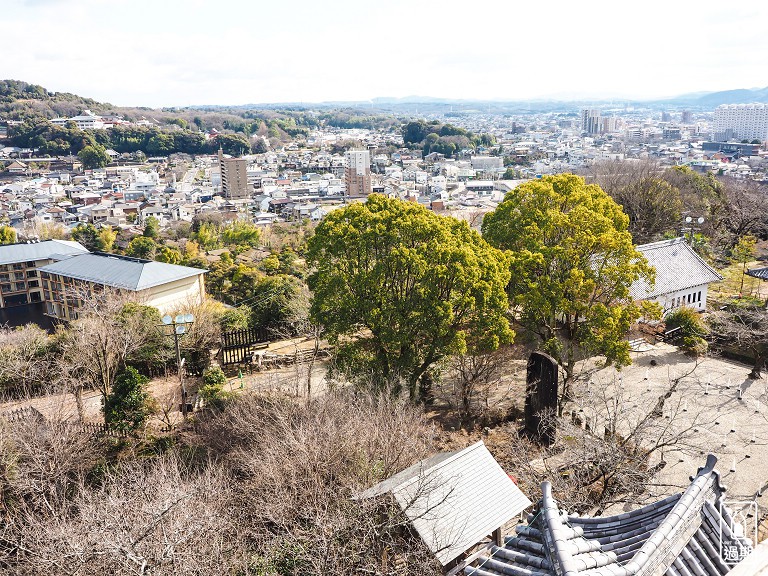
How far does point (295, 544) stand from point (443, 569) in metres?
1.79

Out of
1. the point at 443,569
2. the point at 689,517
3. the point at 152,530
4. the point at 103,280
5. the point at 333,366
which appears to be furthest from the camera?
→ the point at 103,280

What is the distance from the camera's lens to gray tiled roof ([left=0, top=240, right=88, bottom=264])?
22.3 m

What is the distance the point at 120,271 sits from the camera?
17.5m

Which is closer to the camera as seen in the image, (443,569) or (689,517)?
(689,517)

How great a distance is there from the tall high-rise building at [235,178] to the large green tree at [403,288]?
5943cm

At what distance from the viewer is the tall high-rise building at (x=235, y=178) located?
218 ft

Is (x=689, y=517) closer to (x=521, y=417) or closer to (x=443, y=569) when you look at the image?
(x=443, y=569)

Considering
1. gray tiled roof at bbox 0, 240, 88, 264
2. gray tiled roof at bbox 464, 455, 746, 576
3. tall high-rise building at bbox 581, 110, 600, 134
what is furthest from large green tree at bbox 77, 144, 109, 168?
tall high-rise building at bbox 581, 110, 600, 134

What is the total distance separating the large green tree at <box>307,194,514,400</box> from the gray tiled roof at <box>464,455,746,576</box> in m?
5.40

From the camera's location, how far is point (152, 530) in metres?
5.33

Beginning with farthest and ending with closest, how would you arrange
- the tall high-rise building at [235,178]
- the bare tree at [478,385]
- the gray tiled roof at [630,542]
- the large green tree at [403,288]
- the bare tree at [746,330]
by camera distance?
the tall high-rise building at [235,178] → the bare tree at [746,330] → the bare tree at [478,385] → the large green tree at [403,288] → the gray tiled roof at [630,542]

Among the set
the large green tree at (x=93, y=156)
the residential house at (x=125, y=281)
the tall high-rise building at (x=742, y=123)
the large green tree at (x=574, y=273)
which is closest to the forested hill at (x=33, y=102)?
the large green tree at (x=93, y=156)

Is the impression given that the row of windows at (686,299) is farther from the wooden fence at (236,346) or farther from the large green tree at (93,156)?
the large green tree at (93,156)

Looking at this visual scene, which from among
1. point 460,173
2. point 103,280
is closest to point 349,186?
point 460,173
